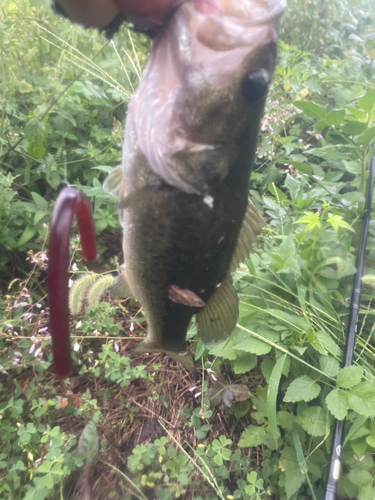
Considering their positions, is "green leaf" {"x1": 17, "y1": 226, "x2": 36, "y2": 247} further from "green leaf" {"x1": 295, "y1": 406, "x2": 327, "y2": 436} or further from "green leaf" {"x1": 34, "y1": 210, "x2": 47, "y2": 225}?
"green leaf" {"x1": 295, "y1": 406, "x2": 327, "y2": 436}

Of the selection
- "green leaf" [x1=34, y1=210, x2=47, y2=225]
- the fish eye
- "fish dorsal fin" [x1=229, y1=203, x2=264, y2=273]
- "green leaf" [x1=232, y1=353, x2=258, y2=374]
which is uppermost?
the fish eye

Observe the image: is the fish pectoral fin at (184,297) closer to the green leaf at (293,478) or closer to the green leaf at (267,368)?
the green leaf at (267,368)

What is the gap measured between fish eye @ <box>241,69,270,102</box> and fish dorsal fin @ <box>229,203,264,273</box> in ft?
0.69

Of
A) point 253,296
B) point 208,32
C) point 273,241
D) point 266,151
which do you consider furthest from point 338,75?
point 208,32

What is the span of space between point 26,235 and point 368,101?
155cm

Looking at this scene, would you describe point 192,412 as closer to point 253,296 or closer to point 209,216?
point 253,296

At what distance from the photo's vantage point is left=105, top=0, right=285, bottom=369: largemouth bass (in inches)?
19.0

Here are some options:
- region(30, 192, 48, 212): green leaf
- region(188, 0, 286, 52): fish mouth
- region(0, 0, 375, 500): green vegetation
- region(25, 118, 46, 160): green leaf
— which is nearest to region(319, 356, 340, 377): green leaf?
region(0, 0, 375, 500): green vegetation

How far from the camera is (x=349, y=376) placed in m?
1.09

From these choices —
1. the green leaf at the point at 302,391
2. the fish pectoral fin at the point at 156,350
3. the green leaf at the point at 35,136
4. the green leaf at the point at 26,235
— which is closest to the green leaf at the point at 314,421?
the green leaf at the point at 302,391

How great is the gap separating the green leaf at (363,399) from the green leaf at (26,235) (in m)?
1.53

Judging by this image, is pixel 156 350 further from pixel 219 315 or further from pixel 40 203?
pixel 40 203

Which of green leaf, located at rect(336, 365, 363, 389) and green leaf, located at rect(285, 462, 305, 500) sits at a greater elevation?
green leaf, located at rect(336, 365, 363, 389)

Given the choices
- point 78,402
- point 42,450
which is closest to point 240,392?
point 78,402
